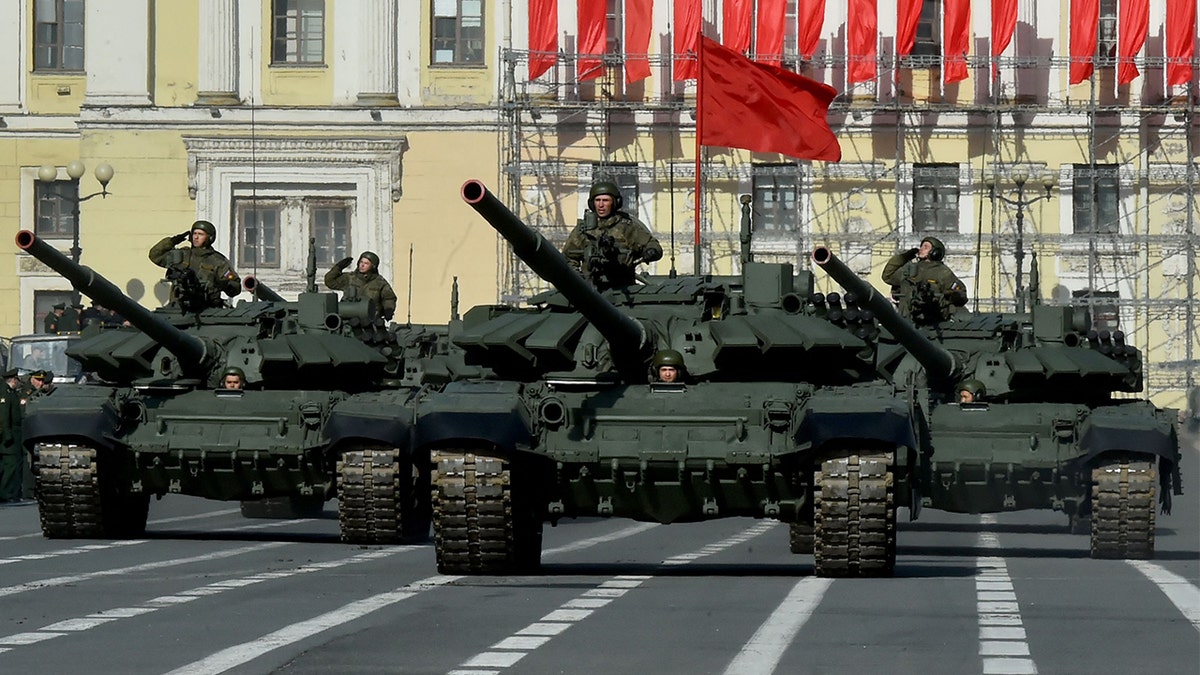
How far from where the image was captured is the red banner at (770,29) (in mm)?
56906

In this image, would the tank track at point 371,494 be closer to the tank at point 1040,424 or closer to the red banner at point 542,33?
the tank at point 1040,424

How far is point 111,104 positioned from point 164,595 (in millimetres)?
44451

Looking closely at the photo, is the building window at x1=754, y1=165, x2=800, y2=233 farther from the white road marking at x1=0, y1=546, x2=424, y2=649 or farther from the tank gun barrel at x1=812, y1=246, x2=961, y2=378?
the white road marking at x1=0, y1=546, x2=424, y2=649

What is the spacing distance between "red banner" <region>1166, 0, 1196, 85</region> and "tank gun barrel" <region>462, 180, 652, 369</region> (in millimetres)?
39051

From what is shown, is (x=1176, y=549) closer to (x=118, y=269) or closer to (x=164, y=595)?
(x=164, y=595)

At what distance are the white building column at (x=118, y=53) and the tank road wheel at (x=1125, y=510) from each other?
40.3 meters

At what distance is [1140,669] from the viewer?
40.7ft

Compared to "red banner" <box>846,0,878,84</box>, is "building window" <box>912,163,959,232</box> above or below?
below

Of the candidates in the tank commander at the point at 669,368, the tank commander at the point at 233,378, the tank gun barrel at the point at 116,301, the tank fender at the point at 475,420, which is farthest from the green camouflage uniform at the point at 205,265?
the tank fender at the point at 475,420

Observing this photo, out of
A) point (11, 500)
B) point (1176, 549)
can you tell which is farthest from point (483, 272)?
point (1176, 549)

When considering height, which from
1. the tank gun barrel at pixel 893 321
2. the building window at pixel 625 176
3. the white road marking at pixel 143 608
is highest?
the building window at pixel 625 176

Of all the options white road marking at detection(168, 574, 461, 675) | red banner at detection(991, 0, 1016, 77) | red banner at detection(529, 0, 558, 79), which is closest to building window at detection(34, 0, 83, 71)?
red banner at detection(529, 0, 558, 79)

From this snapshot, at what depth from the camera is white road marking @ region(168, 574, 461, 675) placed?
12172 millimetres

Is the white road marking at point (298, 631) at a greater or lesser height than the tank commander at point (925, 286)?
lesser
